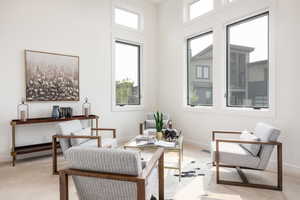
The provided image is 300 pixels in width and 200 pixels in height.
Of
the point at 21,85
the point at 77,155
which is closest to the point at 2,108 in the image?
the point at 21,85

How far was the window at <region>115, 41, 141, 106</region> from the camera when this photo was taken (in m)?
5.03

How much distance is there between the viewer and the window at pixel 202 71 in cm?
450

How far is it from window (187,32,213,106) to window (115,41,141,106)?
1.44m

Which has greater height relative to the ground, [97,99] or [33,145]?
[97,99]

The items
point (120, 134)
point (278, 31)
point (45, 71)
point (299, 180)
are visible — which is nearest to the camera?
point (299, 180)

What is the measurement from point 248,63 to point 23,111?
169 inches

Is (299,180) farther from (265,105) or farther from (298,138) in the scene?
(265,105)

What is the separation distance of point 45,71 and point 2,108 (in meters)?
1.00

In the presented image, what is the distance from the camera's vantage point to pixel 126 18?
513 centimetres

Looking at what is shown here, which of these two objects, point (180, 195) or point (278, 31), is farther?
point (278, 31)

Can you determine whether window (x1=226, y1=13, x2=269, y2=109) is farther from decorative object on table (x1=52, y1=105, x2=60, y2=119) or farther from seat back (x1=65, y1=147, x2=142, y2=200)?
decorative object on table (x1=52, y1=105, x2=60, y2=119)

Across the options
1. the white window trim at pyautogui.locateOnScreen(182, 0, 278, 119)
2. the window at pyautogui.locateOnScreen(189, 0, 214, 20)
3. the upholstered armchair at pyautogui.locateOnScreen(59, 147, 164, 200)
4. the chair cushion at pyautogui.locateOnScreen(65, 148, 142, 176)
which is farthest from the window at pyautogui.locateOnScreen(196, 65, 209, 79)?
the chair cushion at pyautogui.locateOnScreen(65, 148, 142, 176)

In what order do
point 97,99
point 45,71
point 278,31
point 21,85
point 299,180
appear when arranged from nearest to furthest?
point 299,180 → point 278,31 → point 21,85 → point 45,71 → point 97,99

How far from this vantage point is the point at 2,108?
3.46 m
